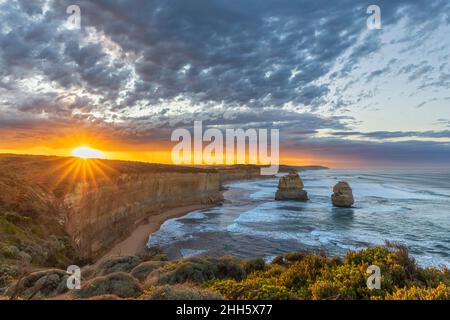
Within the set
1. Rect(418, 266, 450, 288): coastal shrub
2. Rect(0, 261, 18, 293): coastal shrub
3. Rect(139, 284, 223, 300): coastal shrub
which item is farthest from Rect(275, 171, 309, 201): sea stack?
Rect(139, 284, 223, 300): coastal shrub

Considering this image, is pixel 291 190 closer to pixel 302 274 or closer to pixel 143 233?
pixel 143 233

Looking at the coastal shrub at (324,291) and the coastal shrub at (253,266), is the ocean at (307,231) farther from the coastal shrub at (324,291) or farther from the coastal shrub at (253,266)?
the coastal shrub at (324,291)

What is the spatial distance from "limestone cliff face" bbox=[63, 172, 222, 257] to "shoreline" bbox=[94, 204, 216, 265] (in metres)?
0.77

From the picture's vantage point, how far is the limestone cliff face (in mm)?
24858

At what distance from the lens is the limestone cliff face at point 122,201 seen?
24.9m

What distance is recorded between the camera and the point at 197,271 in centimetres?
1009

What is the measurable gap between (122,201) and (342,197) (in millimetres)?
38029

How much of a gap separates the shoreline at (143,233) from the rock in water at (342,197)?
2428 cm

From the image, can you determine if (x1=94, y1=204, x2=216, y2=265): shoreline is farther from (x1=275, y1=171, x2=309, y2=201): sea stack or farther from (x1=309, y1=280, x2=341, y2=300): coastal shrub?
(x1=275, y1=171, x2=309, y2=201): sea stack
